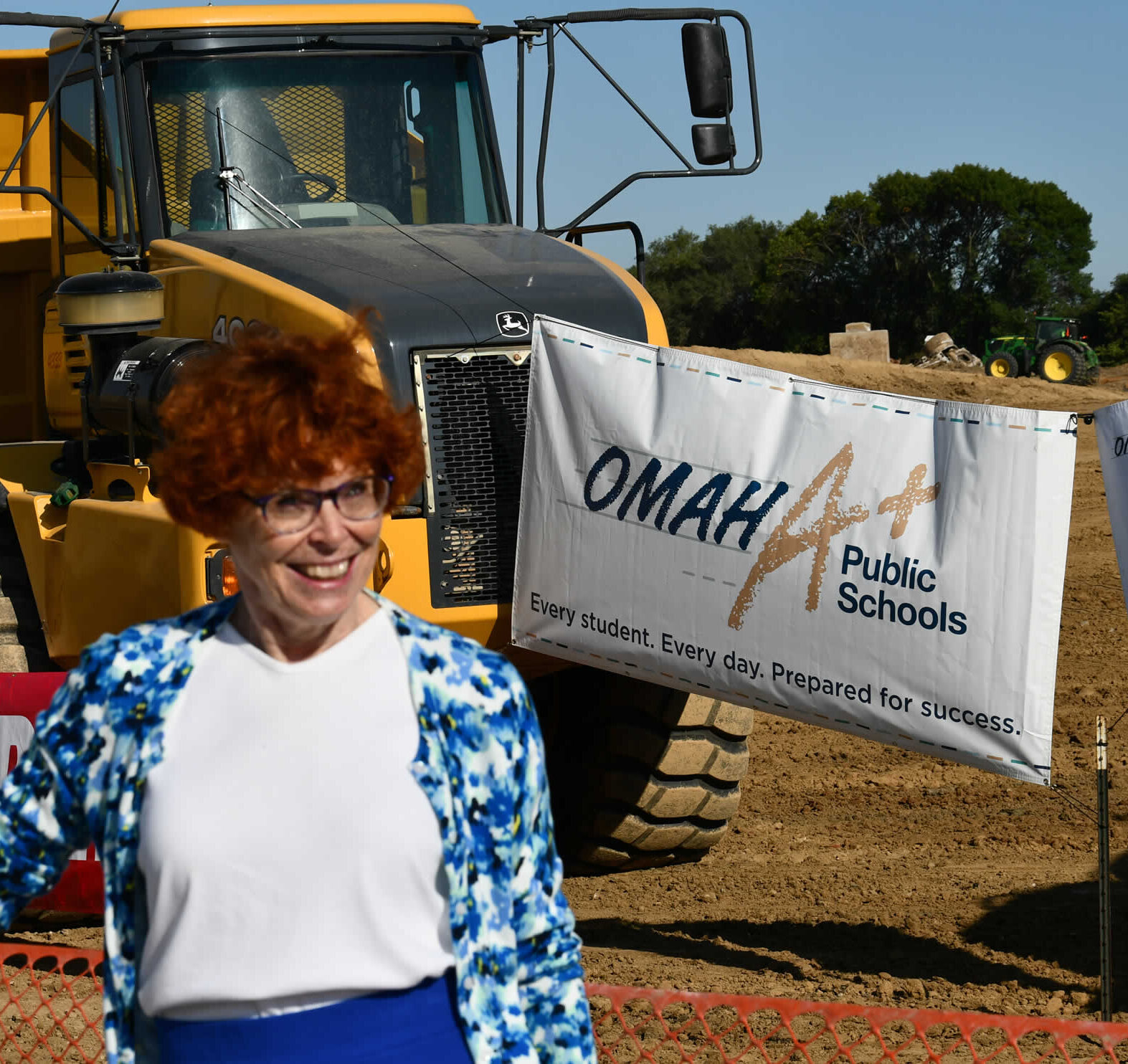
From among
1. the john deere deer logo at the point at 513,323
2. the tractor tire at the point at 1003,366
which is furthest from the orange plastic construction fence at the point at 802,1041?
the tractor tire at the point at 1003,366

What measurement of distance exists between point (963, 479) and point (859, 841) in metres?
3.10

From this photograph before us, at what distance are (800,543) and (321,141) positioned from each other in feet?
9.04

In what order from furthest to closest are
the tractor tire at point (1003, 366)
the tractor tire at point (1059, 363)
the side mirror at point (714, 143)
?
the tractor tire at point (1059, 363), the tractor tire at point (1003, 366), the side mirror at point (714, 143)

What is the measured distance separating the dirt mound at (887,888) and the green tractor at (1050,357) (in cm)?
2254

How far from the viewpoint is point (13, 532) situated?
6.62m

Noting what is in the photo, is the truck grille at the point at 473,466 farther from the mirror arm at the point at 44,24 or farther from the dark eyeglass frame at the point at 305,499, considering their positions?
the dark eyeglass frame at the point at 305,499

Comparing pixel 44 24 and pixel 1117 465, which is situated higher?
pixel 44 24

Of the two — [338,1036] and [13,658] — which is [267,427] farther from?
[13,658]

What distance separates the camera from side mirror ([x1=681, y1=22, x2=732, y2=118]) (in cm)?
622

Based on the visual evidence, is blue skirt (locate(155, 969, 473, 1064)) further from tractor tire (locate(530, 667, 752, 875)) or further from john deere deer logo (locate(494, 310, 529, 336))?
tractor tire (locate(530, 667, 752, 875))

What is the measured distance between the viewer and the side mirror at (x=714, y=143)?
20.9 feet

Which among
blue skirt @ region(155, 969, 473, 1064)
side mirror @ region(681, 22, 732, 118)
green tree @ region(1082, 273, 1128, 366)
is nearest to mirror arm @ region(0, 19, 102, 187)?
side mirror @ region(681, 22, 732, 118)

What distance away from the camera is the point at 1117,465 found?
5105mm

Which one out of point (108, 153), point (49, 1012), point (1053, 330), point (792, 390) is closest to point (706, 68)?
point (792, 390)
